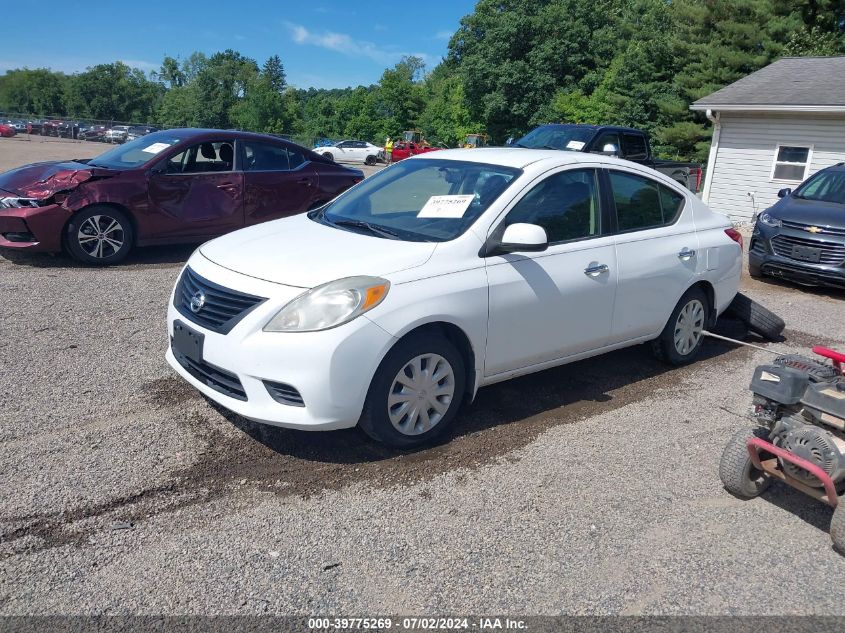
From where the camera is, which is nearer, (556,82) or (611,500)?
(611,500)

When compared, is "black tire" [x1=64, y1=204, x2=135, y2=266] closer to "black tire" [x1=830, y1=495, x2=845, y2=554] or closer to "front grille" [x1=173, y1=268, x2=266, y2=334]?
"front grille" [x1=173, y1=268, x2=266, y2=334]

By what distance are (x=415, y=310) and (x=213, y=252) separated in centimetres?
147

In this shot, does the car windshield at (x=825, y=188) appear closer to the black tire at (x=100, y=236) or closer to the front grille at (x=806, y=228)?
the front grille at (x=806, y=228)

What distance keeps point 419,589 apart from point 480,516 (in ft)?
A: 2.17

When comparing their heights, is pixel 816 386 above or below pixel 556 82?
below

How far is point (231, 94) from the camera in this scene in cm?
8000

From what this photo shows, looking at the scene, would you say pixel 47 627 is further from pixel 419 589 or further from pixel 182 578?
pixel 419 589

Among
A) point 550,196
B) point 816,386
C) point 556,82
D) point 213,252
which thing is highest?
point 556,82

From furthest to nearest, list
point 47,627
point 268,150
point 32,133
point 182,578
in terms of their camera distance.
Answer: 1. point 32,133
2. point 268,150
3. point 182,578
4. point 47,627

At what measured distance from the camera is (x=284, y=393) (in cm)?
379

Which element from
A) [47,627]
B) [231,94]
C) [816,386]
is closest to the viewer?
[47,627]

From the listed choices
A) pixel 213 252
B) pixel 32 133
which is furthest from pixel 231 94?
pixel 213 252

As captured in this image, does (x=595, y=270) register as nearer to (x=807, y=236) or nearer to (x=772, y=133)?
(x=807, y=236)

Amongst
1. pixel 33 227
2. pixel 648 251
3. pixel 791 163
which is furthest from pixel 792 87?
pixel 33 227
